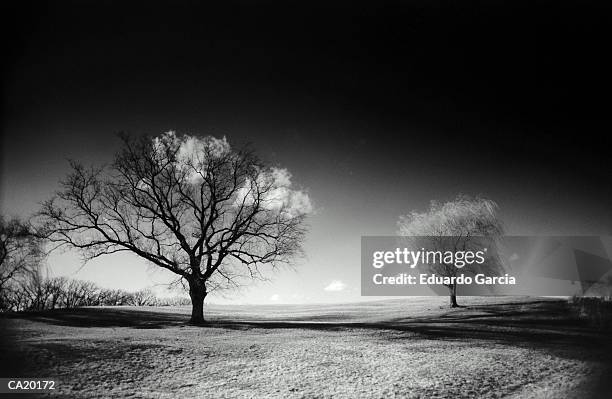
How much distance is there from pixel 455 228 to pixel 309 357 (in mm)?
7648

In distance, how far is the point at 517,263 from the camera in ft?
39.2

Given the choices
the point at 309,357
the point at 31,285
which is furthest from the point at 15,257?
the point at 309,357

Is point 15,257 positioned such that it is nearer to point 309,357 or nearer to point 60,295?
point 60,295

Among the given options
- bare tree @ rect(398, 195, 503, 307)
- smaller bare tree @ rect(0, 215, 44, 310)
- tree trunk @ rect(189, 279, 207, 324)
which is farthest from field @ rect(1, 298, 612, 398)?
bare tree @ rect(398, 195, 503, 307)

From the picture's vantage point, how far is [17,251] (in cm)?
1077

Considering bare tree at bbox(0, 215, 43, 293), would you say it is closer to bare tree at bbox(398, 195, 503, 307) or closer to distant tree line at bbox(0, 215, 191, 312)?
distant tree line at bbox(0, 215, 191, 312)

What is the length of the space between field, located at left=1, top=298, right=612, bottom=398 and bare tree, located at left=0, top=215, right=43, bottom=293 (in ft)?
3.95

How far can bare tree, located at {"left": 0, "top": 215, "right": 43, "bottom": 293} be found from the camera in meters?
10.2

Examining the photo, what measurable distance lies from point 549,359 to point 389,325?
5734 mm

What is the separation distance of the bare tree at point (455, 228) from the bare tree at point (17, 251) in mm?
10297

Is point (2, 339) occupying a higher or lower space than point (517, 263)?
lower

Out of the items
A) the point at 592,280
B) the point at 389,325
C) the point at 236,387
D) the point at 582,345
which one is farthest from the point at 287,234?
the point at 592,280

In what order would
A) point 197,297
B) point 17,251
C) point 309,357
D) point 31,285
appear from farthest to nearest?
point 197,297, point 31,285, point 17,251, point 309,357

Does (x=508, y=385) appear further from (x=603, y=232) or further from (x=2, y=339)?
(x=2, y=339)
